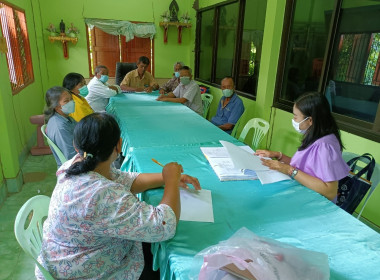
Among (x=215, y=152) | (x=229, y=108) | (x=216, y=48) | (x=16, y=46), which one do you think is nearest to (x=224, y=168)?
(x=215, y=152)

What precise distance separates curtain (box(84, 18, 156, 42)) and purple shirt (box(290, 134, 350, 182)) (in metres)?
4.78

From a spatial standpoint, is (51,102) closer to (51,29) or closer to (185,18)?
(51,29)

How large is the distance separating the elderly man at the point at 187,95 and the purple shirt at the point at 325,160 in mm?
2301

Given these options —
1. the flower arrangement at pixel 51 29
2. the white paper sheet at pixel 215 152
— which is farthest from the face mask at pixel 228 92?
the flower arrangement at pixel 51 29

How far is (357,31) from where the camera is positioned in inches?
94.4

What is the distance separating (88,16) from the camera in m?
5.09

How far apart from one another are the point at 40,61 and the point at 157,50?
229cm

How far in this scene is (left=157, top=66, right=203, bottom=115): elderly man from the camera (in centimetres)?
358

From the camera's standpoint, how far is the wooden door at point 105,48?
525cm

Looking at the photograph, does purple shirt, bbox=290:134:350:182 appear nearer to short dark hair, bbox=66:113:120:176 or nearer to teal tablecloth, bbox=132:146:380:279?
teal tablecloth, bbox=132:146:380:279

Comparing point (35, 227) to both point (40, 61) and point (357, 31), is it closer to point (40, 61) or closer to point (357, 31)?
point (357, 31)

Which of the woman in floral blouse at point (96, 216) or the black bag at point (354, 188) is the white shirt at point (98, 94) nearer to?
the woman in floral blouse at point (96, 216)

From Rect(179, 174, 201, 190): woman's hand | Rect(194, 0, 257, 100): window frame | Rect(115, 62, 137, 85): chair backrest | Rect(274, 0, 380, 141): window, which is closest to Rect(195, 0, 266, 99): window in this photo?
Rect(194, 0, 257, 100): window frame

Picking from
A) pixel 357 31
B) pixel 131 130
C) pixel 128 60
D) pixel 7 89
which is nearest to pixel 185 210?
pixel 131 130
